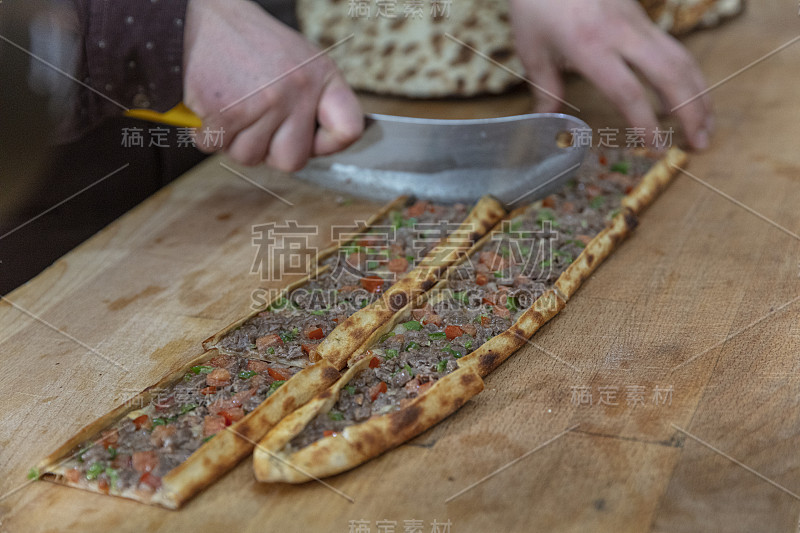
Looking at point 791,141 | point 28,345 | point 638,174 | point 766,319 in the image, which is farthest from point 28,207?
point 791,141

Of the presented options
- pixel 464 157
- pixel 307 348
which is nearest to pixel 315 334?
pixel 307 348

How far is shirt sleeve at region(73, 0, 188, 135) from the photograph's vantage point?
9.63 feet

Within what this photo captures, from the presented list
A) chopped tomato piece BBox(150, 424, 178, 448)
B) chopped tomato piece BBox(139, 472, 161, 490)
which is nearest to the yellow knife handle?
chopped tomato piece BBox(150, 424, 178, 448)

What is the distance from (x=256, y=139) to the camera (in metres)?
3.12

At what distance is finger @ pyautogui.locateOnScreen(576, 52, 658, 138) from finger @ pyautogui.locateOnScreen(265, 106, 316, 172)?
137cm

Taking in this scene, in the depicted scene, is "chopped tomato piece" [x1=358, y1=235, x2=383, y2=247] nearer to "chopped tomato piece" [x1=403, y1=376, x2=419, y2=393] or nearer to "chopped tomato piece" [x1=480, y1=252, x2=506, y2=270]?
"chopped tomato piece" [x1=480, y1=252, x2=506, y2=270]

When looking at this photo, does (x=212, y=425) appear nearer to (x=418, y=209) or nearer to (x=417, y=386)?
(x=417, y=386)

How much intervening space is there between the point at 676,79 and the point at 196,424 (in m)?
2.68

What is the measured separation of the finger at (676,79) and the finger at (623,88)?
86 millimetres

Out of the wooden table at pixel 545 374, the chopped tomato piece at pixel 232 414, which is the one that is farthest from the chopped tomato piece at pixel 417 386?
the chopped tomato piece at pixel 232 414

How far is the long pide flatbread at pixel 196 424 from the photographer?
1.90m

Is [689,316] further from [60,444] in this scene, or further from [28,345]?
[28,345]

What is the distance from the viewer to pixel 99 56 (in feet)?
9.83

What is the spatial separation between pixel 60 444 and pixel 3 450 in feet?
0.50
